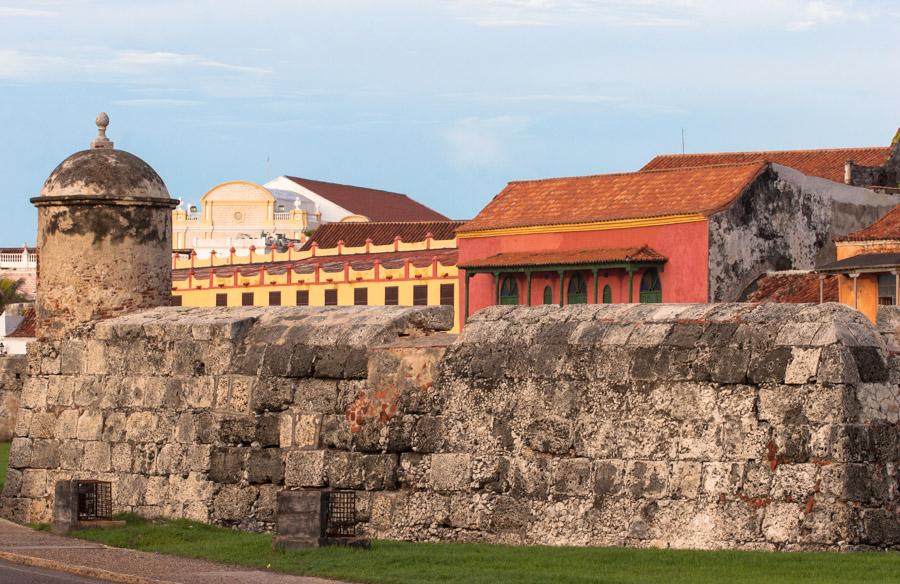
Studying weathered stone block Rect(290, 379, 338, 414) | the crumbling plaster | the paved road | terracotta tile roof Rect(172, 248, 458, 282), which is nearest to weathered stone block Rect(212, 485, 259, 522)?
weathered stone block Rect(290, 379, 338, 414)

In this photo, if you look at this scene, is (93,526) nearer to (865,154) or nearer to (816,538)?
(816,538)

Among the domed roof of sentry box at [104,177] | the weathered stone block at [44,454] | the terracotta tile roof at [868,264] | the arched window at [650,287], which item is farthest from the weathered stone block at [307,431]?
the arched window at [650,287]

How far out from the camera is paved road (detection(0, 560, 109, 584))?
12.2 meters

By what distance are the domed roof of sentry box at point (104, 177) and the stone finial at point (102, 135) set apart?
0.31 meters

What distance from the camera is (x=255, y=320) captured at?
50.7ft

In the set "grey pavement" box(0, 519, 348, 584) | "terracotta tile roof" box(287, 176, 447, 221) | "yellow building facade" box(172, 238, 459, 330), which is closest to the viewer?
"grey pavement" box(0, 519, 348, 584)

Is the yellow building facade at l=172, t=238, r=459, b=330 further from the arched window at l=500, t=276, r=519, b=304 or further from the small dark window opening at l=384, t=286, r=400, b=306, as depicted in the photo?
the arched window at l=500, t=276, r=519, b=304

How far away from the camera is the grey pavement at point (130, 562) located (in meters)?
12.0

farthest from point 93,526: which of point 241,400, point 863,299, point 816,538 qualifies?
point 863,299

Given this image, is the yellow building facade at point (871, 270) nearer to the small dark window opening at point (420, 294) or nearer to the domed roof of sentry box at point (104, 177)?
the small dark window opening at point (420, 294)

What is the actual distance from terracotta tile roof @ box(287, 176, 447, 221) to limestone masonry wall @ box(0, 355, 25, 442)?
75.5 meters

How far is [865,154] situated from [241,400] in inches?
1718

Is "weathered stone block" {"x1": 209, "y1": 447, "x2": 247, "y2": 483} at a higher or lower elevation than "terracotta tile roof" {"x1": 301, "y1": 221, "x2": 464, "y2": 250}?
lower

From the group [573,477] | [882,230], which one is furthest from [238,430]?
[882,230]
